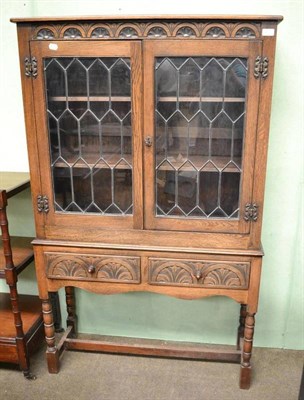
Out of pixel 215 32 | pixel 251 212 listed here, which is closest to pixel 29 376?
pixel 251 212

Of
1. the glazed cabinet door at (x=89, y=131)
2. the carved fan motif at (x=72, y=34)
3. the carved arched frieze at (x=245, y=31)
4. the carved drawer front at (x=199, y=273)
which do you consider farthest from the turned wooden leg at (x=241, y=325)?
the carved fan motif at (x=72, y=34)

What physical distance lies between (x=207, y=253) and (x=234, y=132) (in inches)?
21.2

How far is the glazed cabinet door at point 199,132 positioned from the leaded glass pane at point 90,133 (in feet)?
0.36

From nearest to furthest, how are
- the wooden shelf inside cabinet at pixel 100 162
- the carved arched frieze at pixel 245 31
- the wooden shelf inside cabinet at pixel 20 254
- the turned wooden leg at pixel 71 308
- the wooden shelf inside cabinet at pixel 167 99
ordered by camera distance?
the carved arched frieze at pixel 245 31, the wooden shelf inside cabinet at pixel 167 99, the wooden shelf inside cabinet at pixel 100 162, the wooden shelf inside cabinet at pixel 20 254, the turned wooden leg at pixel 71 308

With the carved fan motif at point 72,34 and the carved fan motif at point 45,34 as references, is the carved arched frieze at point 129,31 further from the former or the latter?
the carved fan motif at point 45,34

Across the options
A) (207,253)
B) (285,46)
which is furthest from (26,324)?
(285,46)

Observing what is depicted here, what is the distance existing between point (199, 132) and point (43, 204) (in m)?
0.77

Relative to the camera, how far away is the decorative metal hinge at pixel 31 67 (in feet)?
5.04

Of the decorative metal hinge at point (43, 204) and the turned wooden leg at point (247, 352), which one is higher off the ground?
the decorative metal hinge at point (43, 204)

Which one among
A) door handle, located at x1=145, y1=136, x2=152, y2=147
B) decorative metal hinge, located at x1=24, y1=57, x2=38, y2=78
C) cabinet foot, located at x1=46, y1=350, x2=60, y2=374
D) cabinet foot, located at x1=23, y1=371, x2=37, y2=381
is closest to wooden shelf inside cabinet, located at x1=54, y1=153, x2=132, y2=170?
door handle, located at x1=145, y1=136, x2=152, y2=147

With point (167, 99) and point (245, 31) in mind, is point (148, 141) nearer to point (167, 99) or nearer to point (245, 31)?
point (167, 99)

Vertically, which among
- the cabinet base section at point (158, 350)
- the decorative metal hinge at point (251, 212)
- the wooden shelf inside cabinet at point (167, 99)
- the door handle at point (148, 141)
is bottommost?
the cabinet base section at point (158, 350)

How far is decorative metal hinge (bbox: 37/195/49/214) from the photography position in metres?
1.69

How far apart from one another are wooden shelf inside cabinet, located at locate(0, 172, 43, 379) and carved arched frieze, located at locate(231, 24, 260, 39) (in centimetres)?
118
